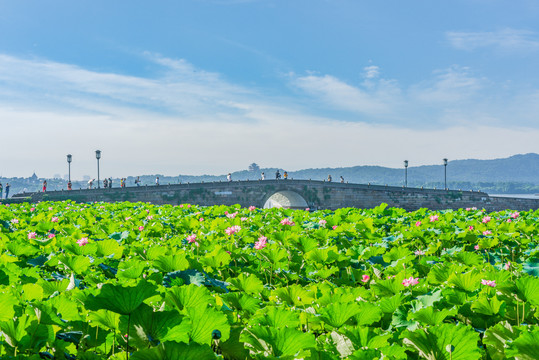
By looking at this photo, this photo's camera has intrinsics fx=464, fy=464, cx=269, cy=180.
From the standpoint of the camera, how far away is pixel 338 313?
1579 mm

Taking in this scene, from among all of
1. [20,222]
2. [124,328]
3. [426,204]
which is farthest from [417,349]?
[426,204]

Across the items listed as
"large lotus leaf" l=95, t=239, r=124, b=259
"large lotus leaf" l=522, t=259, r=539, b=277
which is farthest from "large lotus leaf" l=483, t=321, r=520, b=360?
"large lotus leaf" l=95, t=239, r=124, b=259

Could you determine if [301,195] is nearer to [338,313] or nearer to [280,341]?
[338,313]

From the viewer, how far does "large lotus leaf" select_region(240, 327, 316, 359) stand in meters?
1.27

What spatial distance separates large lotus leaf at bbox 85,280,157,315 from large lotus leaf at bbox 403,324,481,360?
2.52ft

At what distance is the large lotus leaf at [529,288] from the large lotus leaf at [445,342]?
0.59 meters

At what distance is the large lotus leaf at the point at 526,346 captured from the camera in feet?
4.07

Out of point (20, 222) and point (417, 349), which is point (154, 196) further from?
point (417, 349)

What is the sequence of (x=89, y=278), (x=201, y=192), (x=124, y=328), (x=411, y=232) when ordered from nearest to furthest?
(x=124, y=328)
(x=89, y=278)
(x=411, y=232)
(x=201, y=192)

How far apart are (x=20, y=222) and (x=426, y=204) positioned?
47.7 metres

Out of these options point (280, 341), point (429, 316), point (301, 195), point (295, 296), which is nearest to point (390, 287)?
point (295, 296)

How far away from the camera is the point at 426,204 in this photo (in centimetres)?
4944

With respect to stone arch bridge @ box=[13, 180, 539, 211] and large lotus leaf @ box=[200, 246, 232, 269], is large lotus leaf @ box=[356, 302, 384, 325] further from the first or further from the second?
stone arch bridge @ box=[13, 180, 539, 211]

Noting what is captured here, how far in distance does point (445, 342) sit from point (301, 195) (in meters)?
44.9
